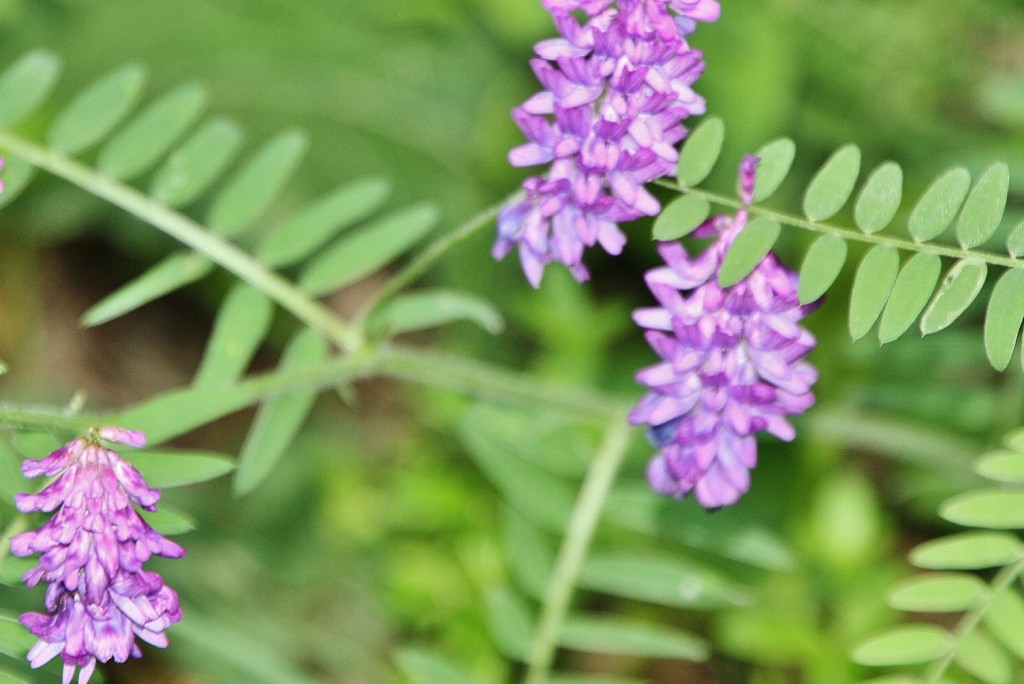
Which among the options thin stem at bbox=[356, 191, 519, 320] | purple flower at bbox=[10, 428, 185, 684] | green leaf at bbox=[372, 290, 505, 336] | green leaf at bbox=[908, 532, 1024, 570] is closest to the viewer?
purple flower at bbox=[10, 428, 185, 684]

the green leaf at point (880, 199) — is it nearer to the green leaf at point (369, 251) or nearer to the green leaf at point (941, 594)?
the green leaf at point (941, 594)

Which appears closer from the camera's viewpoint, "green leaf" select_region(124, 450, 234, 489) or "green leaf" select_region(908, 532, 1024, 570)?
"green leaf" select_region(124, 450, 234, 489)

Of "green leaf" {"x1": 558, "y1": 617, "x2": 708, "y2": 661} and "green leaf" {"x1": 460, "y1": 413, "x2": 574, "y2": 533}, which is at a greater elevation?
"green leaf" {"x1": 460, "y1": 413, "x2": 574, "y2": 533}

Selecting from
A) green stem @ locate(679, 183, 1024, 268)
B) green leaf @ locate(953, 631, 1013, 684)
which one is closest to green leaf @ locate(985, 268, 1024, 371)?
green stem @ locate(679, 183, 1024, 268)

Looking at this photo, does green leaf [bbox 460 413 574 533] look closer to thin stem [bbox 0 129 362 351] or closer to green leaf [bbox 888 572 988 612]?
thin stem [bbox 0 129 362 351]

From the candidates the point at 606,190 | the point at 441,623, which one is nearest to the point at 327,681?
the point at 441,623

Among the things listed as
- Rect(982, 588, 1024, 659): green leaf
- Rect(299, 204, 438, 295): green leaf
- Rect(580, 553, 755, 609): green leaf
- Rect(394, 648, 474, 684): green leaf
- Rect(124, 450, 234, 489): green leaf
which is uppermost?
Rect(299, 204, 438, 295): green leaf
